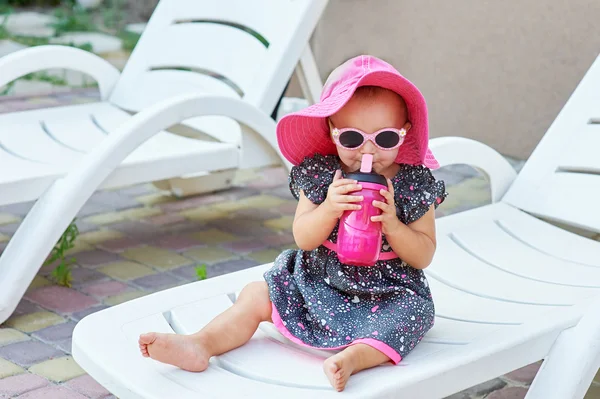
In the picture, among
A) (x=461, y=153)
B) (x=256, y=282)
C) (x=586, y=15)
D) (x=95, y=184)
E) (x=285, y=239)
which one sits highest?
(x=586, y=15)

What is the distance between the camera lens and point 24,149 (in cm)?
363

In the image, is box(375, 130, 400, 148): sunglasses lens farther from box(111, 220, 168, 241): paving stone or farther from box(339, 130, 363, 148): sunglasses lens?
box(111, 220, 168, 241): paving stone

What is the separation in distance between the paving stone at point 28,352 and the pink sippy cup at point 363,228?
3.90 feet

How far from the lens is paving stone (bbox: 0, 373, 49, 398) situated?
8.66 ft

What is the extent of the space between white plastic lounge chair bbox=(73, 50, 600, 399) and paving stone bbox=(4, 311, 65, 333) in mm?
793

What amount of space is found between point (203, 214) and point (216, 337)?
218cm

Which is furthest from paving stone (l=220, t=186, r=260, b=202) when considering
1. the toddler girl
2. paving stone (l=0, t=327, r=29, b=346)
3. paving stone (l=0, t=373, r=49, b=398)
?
the toddler girl

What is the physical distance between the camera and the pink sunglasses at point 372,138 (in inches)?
84.7

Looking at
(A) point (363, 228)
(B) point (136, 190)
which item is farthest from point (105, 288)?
(A) point (363, 228)

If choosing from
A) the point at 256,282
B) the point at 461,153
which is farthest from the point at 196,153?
the point at 256,282

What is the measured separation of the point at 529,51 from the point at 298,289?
113 inches

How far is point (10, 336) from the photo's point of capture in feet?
Result: 9.86

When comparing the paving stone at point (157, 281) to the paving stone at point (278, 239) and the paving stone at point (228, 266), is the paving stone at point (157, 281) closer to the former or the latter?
the paving stone at point (228, 266)

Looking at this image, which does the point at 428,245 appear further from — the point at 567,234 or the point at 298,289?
the point at 567,234
